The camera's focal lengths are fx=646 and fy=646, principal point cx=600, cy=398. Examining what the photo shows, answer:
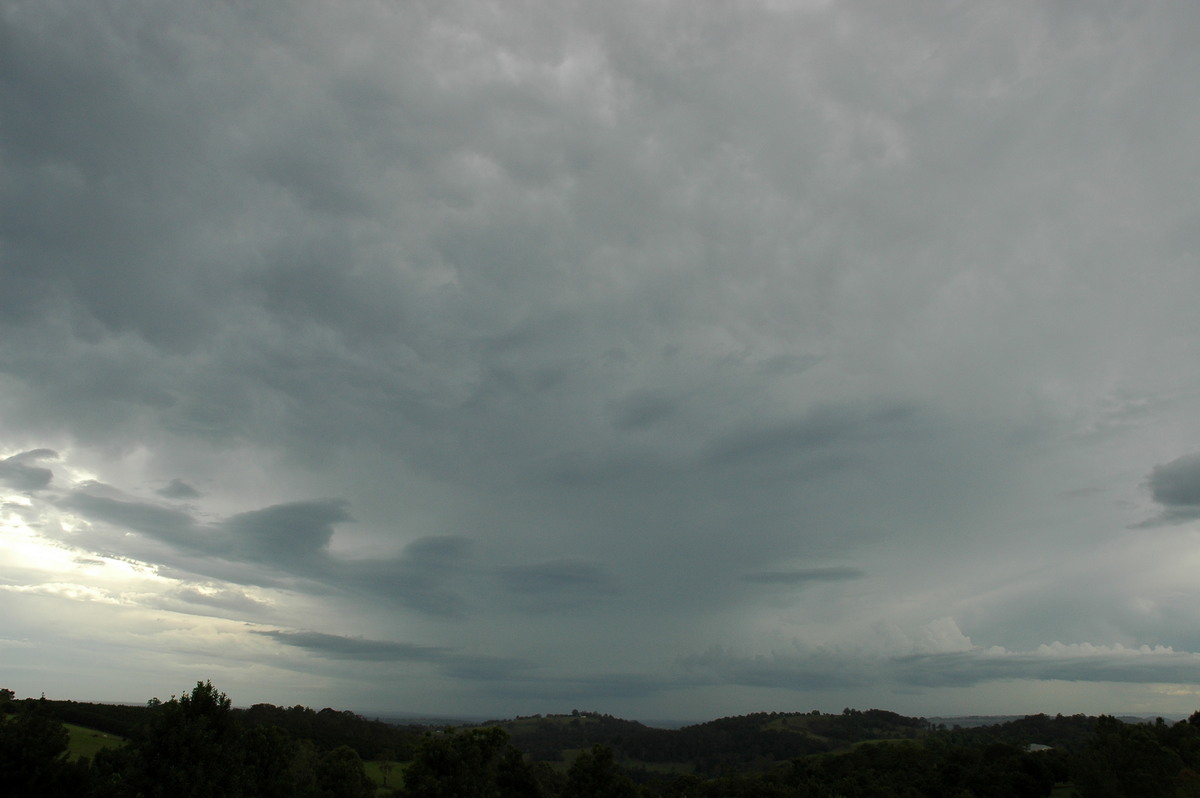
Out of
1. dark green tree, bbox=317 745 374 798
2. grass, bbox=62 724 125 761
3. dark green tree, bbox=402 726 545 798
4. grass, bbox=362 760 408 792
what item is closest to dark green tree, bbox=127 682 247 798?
dark green tree, bbox=402 726 545 798

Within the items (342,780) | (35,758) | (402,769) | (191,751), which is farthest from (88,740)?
(191,751)

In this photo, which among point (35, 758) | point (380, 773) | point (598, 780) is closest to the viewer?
point (35, 758)

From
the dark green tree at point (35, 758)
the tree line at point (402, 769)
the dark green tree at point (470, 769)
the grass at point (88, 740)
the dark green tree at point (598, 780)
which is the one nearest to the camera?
the dark green tree at point (35, 758)

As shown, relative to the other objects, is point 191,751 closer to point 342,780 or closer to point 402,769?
point 402,769

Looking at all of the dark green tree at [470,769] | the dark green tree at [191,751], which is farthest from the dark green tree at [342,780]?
the dark green tree at [191,751]

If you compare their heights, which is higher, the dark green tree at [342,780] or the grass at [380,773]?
the dark green tree at [342,780]

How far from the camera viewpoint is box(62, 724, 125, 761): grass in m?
86.1

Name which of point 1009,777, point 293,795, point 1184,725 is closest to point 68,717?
point 293,795

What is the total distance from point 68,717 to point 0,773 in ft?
334

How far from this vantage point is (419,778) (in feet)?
152

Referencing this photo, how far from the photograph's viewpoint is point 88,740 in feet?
310

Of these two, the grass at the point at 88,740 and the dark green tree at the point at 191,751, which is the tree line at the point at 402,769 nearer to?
the dark green tree at the point at 191,751

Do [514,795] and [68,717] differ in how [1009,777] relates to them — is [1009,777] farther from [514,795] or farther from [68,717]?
A: [68,717]

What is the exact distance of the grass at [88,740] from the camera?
86.1m
